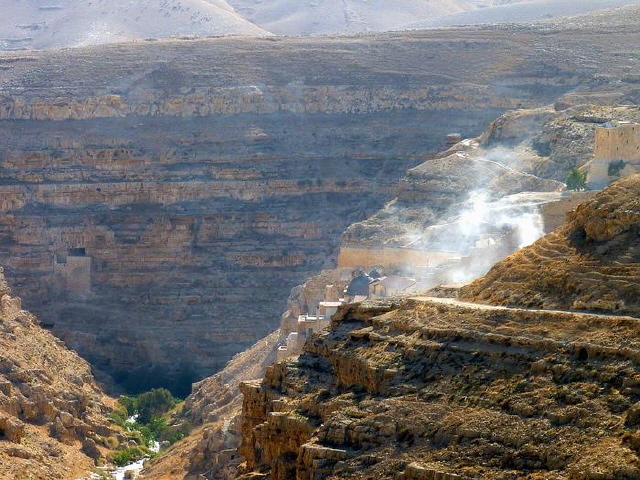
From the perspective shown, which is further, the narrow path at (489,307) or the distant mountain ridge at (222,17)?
the distant mountain ridge at (222,17)

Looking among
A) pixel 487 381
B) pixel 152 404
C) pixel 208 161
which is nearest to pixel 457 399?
pixel 487 381

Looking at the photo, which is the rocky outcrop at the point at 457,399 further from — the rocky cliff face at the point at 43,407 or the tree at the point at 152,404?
the tree at the point at 152,404

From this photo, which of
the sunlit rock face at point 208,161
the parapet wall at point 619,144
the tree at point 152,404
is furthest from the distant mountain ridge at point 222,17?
the parapet wall at point 619,144

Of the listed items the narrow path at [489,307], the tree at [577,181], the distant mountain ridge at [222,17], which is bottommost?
the distant mountain ridge at [222,17]

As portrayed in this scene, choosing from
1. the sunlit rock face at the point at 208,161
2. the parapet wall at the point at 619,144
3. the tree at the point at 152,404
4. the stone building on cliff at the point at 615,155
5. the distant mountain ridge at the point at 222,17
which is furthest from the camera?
the distant mountain ridge at the point at 222,17

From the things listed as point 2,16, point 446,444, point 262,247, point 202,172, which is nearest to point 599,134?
point 446,444

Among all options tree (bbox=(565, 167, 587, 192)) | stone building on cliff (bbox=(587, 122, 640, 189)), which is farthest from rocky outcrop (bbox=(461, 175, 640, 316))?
tree (bbox=(565, 167, 587, 192))
